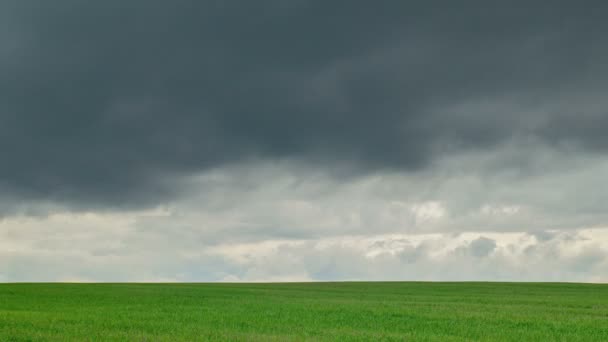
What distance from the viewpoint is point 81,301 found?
156ft

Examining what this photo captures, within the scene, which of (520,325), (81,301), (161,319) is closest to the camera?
(520,325)

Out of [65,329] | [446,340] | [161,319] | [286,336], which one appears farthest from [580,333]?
[65,329]

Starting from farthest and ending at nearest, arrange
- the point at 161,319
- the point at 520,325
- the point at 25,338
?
1. the point at 161,319
2. the point at 520,325
3. the point at 25,338

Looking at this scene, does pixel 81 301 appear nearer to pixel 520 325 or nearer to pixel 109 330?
pixel 109 330

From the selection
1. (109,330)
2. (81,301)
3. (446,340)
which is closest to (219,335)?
(109,330)

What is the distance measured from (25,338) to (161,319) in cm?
887

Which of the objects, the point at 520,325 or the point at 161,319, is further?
the point at 161,319

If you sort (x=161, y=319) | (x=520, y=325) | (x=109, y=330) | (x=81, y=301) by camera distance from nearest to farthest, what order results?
(x=109, y=330) → (x=520, y=325) → (x=161, y=319) → (x=81, y=301)

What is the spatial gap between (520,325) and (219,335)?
1439 centimetres

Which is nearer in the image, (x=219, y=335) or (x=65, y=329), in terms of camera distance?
(x=219, y=335)

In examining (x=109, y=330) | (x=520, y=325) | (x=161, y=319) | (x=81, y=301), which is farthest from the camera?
(x=81, y=301)

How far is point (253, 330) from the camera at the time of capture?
1040 inches

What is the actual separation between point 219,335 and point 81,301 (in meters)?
→ 27.7

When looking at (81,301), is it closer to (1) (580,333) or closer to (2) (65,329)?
(2) (65,329)
